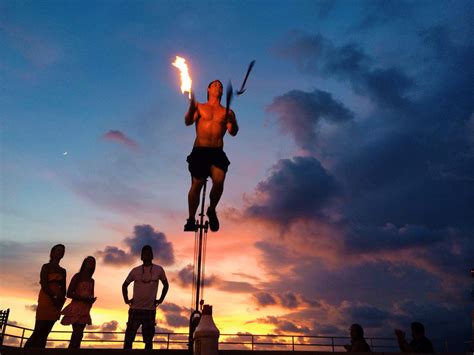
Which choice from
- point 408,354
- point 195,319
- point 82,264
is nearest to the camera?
point 195,319

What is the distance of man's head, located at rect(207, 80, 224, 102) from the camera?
9547mm

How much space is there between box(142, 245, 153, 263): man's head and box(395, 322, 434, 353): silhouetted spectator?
15.9ft

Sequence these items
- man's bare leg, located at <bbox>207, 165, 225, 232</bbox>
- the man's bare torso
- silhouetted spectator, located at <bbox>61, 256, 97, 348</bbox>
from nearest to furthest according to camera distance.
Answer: silhouetted spectator, located at <bbox>61, 256, 97, 348</bbox>, man's bare leg, located at <bbox>207, 165, 225, 232</bbox>, the man's bare torso

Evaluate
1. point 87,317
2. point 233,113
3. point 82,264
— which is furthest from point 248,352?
point 233,113

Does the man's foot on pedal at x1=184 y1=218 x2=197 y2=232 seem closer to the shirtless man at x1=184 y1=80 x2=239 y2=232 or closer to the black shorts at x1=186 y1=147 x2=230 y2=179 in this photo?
the shirtless man at x1=184 y1=80 x2=239 y2=232

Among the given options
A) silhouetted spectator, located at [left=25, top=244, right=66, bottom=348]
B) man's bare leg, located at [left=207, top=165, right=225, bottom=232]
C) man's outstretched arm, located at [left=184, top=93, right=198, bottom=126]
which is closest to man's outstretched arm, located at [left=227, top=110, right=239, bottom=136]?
man's outstretched arm, located at [left=184, top=93, right=198, bottom=126]

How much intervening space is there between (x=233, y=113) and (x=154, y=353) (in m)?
4.59

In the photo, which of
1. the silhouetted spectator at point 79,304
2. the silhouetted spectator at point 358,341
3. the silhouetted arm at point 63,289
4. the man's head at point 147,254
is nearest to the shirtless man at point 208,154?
the man's head at point 147,254

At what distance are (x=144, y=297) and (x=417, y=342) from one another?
205 inches

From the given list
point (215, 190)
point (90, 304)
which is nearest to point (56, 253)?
point (90, 304)

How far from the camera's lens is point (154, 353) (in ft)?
24.3

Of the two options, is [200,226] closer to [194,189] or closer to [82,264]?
[194,189]

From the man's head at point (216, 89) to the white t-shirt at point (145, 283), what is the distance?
3658 millimetres

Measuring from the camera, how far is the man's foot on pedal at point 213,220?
883 centimetres
